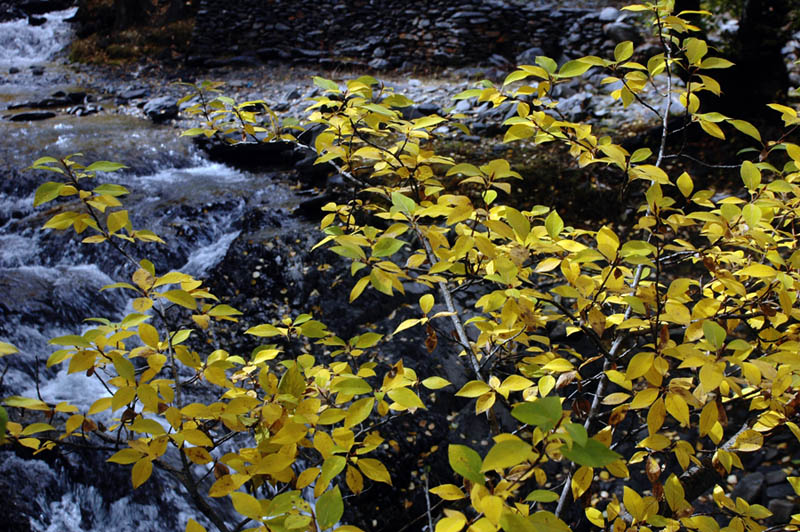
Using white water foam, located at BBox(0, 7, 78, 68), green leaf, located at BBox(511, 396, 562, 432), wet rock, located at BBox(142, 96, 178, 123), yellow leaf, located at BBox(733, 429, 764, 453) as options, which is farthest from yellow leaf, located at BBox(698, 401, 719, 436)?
white water foam, located at BBox(0, 7, 78, 68)

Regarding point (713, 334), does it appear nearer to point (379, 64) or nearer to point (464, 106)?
point (464, 106)

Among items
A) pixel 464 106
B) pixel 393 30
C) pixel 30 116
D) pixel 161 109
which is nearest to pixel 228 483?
pixel 464 106

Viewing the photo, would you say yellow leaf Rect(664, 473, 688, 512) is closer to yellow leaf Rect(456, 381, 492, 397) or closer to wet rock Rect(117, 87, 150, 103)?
yellow leaf Rect(456, 381, 492, 397)

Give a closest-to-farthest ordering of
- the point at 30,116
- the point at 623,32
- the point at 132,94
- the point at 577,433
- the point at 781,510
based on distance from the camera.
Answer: the point at 577,433 → the point at 781,510 → the point at 30,116 → the point at 623,32 → the point at 132,94

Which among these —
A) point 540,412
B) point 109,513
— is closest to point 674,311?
point 540,412

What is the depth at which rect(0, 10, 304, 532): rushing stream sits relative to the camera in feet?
7.15

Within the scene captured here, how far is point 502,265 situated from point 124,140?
6514mm

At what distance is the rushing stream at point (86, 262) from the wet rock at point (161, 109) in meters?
0.23

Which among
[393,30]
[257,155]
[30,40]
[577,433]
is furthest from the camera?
[30,40]

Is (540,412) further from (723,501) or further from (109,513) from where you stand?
(109,513)

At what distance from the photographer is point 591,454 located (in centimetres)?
63

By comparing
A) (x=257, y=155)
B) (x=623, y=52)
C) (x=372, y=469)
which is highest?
(x=623, y=52)

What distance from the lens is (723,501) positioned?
1173mm

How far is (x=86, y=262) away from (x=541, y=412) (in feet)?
13.8
